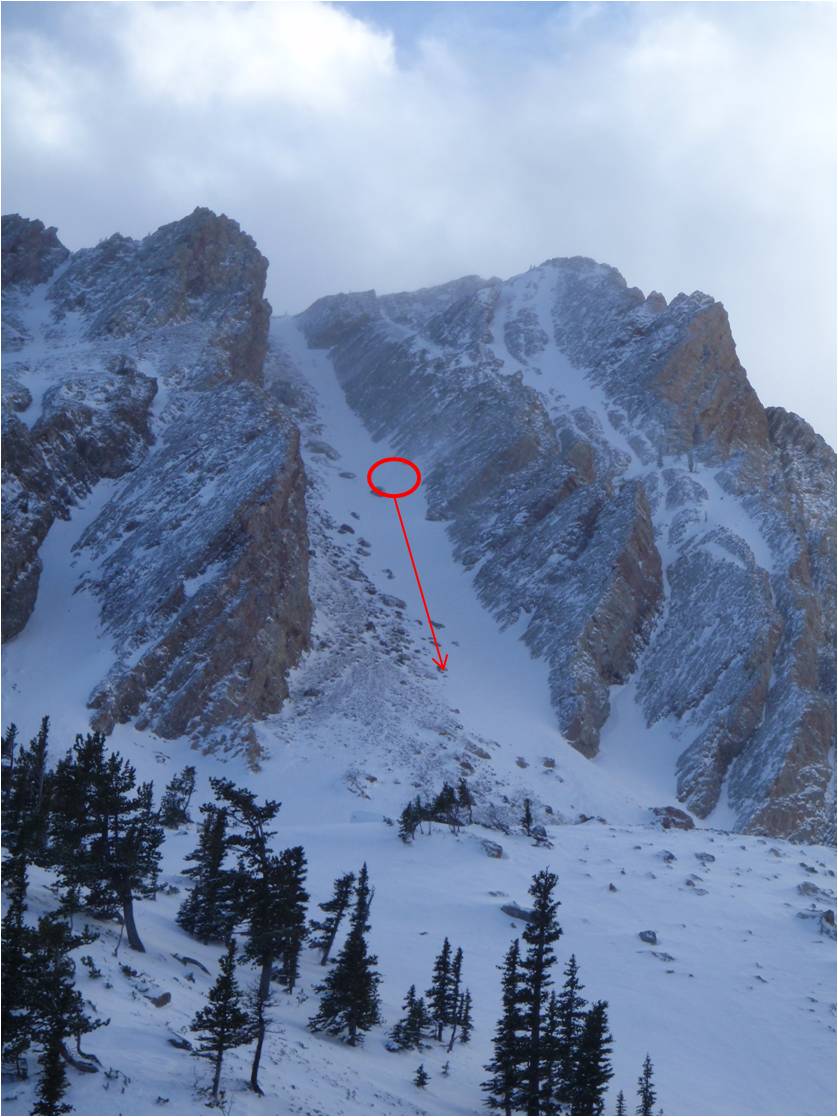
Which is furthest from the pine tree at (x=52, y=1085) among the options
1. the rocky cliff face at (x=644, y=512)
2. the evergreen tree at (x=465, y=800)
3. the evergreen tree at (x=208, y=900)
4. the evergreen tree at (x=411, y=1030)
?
the rocky cliff face at (x=644, y=512)

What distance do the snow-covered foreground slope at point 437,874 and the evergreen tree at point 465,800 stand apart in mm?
2245

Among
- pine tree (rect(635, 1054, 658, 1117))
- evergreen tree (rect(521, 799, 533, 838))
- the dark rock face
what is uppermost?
the dark rock face

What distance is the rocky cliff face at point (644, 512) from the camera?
3359 inches

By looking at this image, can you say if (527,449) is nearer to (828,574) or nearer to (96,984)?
(828,574)

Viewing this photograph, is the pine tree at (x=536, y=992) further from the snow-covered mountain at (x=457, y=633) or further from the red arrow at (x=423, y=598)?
the red arrow at (x=423, y=598)

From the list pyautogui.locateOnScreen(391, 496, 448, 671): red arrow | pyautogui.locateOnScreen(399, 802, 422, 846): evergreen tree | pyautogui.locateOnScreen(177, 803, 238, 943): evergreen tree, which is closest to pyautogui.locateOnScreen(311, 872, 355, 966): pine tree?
pyautogui.locateOnScreen(177, 803, 238, 943): evergreen tree

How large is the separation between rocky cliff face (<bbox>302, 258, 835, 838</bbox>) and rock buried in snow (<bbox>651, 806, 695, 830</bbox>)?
534 cm

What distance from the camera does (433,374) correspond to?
137125 mm

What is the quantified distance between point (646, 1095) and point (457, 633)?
65424mm

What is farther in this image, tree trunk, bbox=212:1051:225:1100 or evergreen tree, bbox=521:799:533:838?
evergreen tree, bbox=521:799:533:838

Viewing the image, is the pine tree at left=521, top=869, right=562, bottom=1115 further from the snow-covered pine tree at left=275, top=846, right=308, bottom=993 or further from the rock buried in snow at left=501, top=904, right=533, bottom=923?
the rock buried in snow at left=501, top=904, right=533, bottom=923

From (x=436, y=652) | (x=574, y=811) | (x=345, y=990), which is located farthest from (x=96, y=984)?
(x=436, y=652)

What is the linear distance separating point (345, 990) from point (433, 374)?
110791 millimetres

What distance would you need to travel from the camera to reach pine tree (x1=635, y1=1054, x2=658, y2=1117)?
2967 cm
